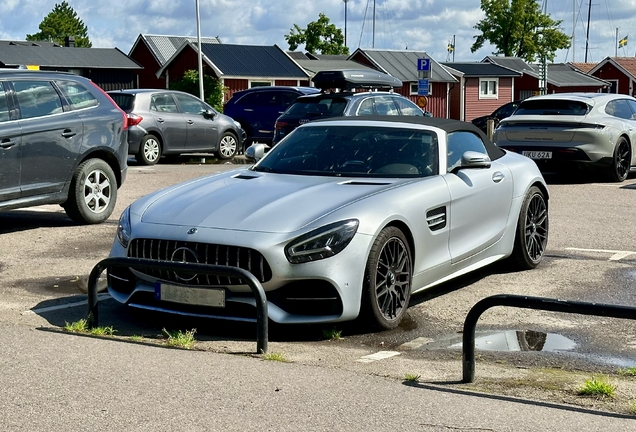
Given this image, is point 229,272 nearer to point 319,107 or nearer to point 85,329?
point 85,329

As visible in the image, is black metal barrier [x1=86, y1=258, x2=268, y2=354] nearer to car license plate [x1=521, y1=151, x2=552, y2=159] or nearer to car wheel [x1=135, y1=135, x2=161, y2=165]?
car license plate [x1=521, y1=151, x2=552, y2=159]

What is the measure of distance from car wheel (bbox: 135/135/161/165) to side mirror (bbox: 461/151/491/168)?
14798mm

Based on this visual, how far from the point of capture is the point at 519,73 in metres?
74.1

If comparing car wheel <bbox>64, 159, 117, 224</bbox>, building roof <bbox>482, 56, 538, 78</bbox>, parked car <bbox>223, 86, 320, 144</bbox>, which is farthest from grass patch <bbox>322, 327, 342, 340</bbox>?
building roof <bbox>482, 56, 538, 78</bbox>

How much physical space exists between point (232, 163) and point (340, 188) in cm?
1658

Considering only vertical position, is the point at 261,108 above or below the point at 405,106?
below

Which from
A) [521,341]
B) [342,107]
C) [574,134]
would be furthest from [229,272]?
[342,107]

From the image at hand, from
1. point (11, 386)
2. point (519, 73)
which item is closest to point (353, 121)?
point (11, 386)

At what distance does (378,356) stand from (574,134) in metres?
12.1

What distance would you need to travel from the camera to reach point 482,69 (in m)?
73.7

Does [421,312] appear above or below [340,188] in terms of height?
below

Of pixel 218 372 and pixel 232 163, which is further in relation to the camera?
pixel 232 163

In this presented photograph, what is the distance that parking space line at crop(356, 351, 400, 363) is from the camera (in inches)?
259

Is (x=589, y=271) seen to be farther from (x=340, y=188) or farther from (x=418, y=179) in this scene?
(x=340, y=188)
